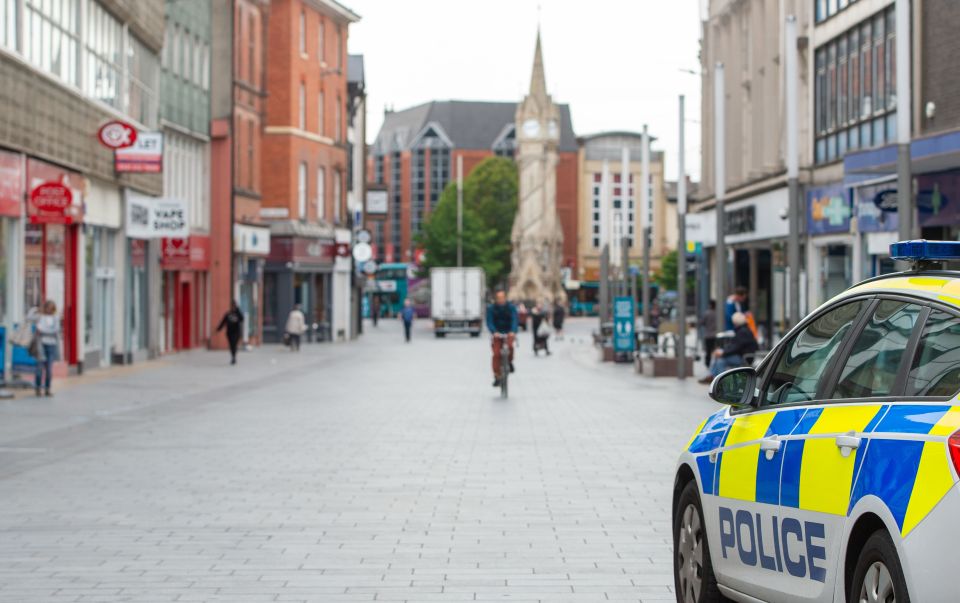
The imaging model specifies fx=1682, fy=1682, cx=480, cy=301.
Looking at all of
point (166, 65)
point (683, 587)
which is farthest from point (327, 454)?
point (166, 65)

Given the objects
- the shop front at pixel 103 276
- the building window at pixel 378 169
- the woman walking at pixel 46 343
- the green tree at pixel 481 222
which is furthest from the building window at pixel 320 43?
the building window at pixel 378 169

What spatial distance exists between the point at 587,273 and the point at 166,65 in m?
113

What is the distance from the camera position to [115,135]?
34094 mm

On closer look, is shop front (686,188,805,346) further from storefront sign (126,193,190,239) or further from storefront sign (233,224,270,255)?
storefront sign (233,224,270,255)

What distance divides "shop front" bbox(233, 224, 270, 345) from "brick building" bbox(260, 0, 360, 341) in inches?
74.0

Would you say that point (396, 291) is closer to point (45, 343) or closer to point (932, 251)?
point (45, 343)

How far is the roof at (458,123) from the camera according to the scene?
17188 cm

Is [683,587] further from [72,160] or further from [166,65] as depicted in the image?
[166,65]

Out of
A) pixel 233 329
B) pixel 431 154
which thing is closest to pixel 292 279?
pixel 233 329

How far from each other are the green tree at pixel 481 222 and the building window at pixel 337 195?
55429 mm

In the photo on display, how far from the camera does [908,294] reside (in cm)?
564

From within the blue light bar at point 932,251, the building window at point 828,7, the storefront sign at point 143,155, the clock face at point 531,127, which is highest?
the clock face at point 531,127

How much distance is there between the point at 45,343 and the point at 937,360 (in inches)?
898

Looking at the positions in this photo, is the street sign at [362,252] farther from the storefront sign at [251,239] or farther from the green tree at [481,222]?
the green tree at [481,222]
